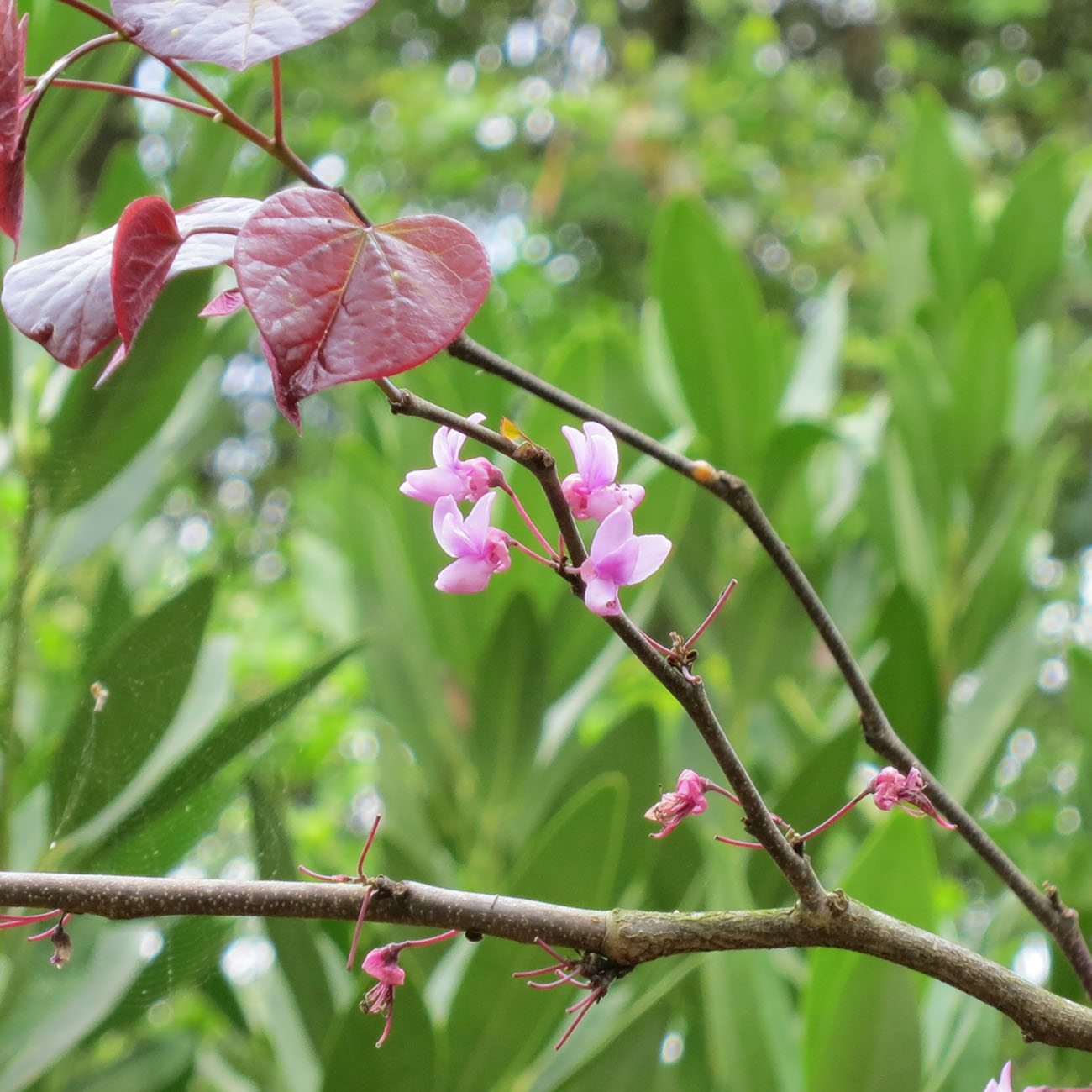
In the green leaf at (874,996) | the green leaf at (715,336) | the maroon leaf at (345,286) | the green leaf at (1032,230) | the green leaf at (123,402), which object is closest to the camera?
the maroon leaf at (345,286)

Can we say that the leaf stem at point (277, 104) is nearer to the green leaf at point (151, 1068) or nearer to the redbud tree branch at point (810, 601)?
the redbud tree branch at point (810, 601)

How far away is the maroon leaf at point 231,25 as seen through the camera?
0.56 ft

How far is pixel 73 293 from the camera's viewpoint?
0.17 meters

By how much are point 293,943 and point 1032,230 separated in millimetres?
628

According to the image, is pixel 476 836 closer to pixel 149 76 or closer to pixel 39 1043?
pixel 39 1043

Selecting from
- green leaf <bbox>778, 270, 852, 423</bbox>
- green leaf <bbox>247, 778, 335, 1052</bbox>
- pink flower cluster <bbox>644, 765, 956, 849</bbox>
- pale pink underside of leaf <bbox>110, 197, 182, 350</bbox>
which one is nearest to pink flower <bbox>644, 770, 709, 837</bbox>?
pink flower cluster <bbox>644, 765, 956, 849</bbox>

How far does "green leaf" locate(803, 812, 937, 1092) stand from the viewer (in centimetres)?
32

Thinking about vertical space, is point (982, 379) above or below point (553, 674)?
above

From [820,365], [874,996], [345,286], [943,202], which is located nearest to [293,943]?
[874,996]

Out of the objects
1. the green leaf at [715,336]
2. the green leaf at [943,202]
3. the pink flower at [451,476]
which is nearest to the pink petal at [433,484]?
the pink flower at [451,476]

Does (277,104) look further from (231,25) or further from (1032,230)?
(1032,230)

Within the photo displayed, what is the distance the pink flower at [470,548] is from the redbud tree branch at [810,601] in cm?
4

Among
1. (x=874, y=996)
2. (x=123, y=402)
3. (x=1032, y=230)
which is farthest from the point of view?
(x=1032, y=230)

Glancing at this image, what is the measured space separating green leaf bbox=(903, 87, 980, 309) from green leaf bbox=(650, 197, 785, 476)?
0.23m
